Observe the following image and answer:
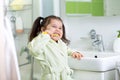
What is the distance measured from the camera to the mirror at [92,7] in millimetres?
2238

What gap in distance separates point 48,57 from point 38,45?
0.12 metres

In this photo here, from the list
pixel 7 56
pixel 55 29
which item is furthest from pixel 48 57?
pixel 7 56

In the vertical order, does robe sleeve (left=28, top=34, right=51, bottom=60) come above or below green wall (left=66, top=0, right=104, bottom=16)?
below

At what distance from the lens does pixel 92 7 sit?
2.38 metres

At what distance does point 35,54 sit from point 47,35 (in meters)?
0.16

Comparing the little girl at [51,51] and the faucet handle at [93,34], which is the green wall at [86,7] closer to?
the faucet handle at [93,34]

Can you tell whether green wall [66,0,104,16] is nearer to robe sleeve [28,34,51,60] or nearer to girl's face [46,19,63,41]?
girl's face [46,19,63,41]

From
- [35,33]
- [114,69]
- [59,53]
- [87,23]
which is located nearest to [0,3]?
[59,53]

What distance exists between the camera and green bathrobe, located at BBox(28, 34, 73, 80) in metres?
1.58

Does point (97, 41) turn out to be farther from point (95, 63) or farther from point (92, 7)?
point (95, 63)

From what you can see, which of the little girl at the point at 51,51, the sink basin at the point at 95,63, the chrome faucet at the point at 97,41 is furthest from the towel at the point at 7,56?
the chrome faucet at the point at 97,41

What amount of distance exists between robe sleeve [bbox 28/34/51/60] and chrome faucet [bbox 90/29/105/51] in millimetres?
787

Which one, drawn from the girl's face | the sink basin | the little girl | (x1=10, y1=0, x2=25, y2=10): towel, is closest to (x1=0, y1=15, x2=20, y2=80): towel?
the little girl

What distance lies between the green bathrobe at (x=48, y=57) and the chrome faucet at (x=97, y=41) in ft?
2.26
